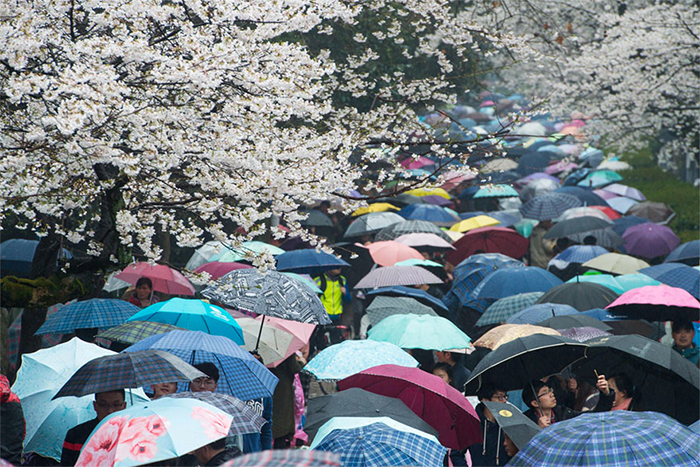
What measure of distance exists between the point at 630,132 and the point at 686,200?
348 cm

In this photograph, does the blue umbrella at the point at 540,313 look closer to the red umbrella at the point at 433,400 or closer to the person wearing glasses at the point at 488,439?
the person wearing glasses at the point at 488,439

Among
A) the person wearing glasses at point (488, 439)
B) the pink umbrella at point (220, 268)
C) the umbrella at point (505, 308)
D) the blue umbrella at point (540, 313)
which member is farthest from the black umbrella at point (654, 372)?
the pink umbrella at point (220, 268)

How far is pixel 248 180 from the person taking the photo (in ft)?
21.9

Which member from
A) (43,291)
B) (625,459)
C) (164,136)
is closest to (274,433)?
(43,291)

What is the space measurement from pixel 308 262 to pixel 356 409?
5295mm

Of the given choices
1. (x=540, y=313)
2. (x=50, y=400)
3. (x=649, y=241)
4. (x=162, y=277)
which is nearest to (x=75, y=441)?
(x=50, y=400)

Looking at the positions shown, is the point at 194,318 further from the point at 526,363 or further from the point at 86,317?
the point at 526,363

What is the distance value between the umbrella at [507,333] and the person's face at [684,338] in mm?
1478

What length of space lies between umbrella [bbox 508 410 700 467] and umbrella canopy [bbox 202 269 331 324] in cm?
371

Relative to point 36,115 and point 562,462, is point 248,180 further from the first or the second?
point 562,462

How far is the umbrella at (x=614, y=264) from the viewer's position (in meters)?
11.8

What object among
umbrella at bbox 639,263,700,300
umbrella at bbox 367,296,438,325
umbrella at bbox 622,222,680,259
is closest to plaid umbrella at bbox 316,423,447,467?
umbrella at bbox 367,296,438,325

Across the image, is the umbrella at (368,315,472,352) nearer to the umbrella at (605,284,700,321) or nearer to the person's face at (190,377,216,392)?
the umbrella at (605,284,700,321)

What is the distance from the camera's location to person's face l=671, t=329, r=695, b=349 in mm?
7770
